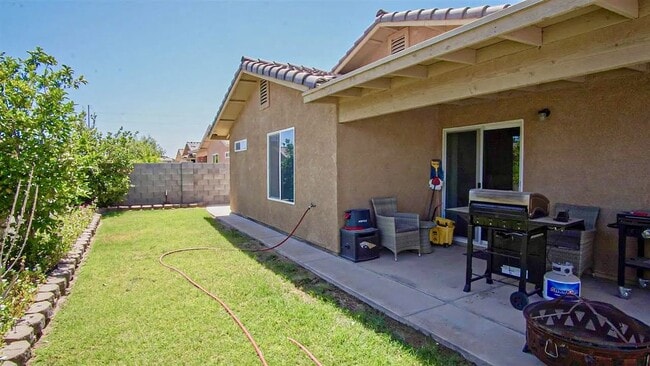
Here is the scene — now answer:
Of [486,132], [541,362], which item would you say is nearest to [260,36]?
[486,132]

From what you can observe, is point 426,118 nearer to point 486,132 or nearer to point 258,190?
point 486,132

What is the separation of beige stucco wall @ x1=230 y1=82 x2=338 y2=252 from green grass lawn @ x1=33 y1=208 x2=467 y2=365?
45.4 inches

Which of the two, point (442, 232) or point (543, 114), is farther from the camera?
point (442, 232)

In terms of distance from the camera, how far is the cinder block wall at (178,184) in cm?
1377

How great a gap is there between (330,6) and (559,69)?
6416 mm

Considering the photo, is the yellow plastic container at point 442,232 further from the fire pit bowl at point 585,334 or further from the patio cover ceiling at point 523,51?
the fire pit bowl at point 585,334

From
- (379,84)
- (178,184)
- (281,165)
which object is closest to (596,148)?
(379,84)

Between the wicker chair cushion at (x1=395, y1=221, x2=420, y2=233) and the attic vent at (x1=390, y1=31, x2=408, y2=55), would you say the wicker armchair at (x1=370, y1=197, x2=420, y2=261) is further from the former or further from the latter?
the attic vent at (x1=390, y1=31, x2=408, y2=55)

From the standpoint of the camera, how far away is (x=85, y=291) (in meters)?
4.71

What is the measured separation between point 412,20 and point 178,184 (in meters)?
11.4

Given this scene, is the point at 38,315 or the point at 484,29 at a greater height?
the point at 484,29

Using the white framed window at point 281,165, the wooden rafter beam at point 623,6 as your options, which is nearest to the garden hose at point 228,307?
the white framed window at point 281,165

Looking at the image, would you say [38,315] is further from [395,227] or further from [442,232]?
[442,232]

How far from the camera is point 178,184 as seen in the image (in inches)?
567
